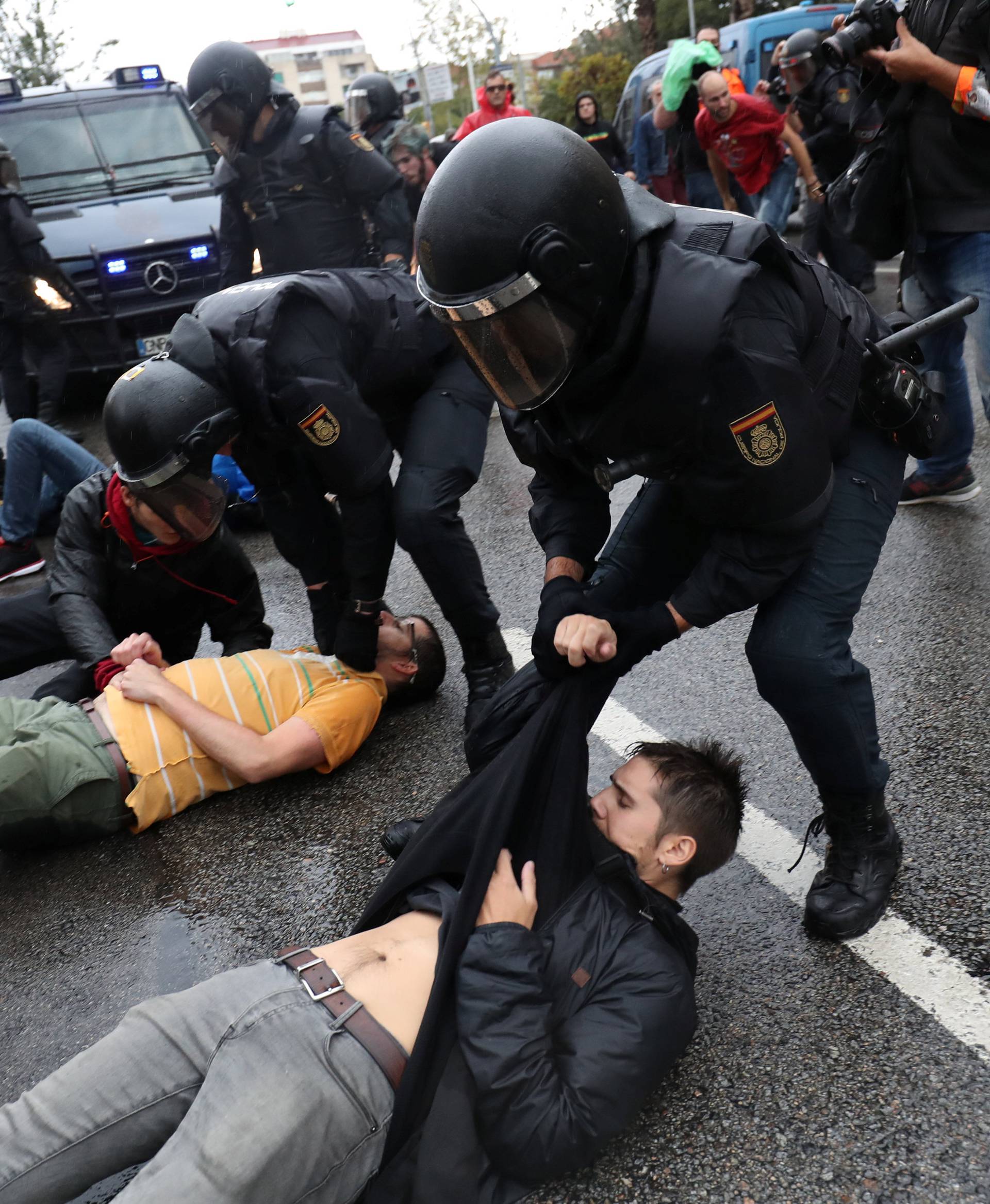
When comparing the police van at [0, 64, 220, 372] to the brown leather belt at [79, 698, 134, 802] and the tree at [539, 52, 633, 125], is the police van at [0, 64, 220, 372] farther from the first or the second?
the tree at [539, 52, 633, 125]

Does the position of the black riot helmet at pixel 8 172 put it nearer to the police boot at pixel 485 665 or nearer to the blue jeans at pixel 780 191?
the blue jeans at pixel 780 191

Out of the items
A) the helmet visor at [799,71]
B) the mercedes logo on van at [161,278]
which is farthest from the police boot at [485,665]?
the mercedes logo on van at [161,278]

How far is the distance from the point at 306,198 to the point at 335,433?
2.73 m

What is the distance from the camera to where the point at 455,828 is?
2.28 meters

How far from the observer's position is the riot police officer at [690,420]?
1884 mm

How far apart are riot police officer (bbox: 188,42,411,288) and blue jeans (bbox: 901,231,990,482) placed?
7.97 ft

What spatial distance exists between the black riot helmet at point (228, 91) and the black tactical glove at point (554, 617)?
11.2 ft

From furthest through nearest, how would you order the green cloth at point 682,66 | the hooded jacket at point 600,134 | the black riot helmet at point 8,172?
the hooded jacket at point 600,134 → the green cloth at point 682,66 → the black riot helmet at point 8,172

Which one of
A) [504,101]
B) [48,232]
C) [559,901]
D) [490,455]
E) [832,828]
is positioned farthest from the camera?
[504,101]

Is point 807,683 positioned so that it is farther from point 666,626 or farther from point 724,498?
point 724,498

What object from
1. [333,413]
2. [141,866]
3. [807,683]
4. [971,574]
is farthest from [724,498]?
[971,574]

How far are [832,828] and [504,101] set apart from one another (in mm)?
8522

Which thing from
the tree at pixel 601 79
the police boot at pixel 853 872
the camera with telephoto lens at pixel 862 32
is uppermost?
the camera with telephoto lens at pixel 862 32

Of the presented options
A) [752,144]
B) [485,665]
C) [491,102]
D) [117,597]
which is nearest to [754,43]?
[491,102]
